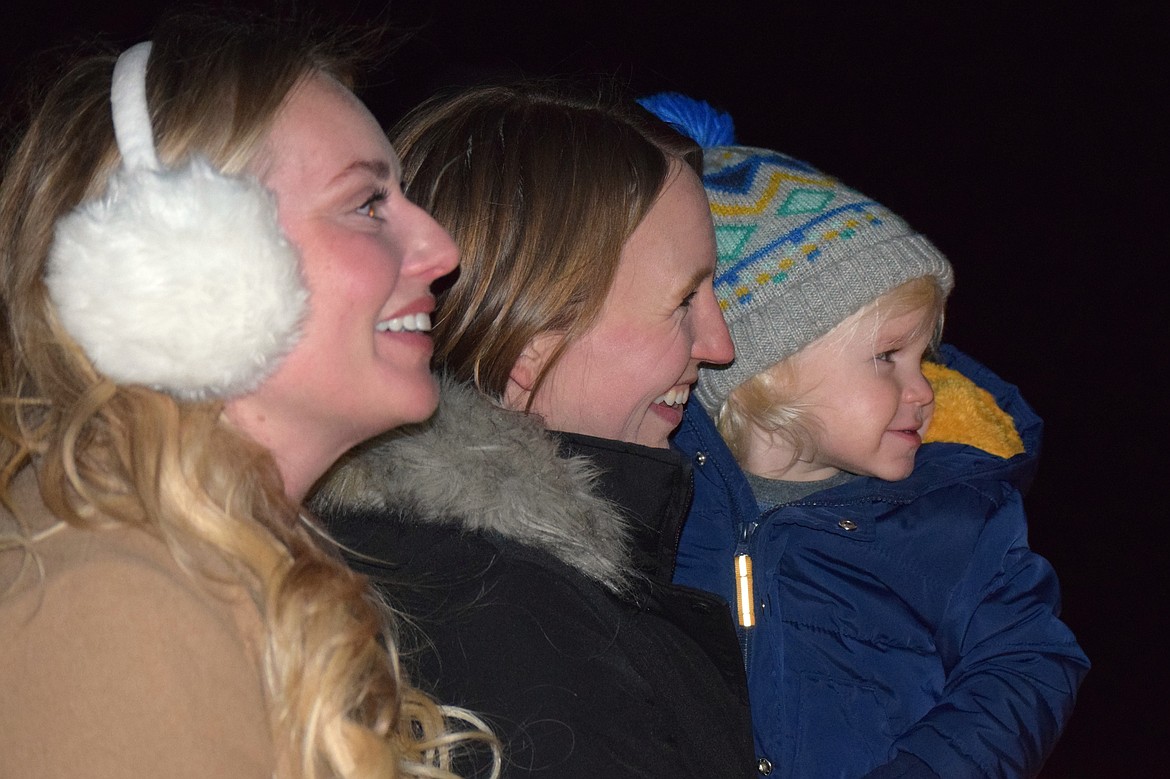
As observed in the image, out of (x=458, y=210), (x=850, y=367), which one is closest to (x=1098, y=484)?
(x=850, y=367)

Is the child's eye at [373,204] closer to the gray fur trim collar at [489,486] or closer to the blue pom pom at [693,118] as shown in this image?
the gray fur trim collar at [489,486]

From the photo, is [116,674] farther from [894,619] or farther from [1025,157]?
[1025,157]

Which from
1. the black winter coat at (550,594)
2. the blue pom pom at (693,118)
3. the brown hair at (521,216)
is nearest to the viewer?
the black winter coat at (550,594)

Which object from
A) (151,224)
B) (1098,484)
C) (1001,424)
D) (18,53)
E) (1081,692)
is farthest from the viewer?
(1098,484)

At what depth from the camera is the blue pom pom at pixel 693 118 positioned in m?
2.01

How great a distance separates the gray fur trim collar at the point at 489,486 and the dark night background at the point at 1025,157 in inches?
92.1

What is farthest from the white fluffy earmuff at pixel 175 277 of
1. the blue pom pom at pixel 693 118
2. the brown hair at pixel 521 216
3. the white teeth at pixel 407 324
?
the blue pom pom at pixel 693 118

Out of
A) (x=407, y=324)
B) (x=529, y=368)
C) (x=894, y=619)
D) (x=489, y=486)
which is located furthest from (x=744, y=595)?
(x=407, y=324)

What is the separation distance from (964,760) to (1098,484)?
2.79m

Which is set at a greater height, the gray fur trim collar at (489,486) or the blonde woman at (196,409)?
the blonde woman at (196,409)

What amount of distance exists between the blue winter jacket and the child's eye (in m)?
0.85

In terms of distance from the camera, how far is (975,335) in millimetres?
4242

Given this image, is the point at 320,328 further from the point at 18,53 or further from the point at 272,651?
the point at 18,53

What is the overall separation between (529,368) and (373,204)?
1.32 ft
